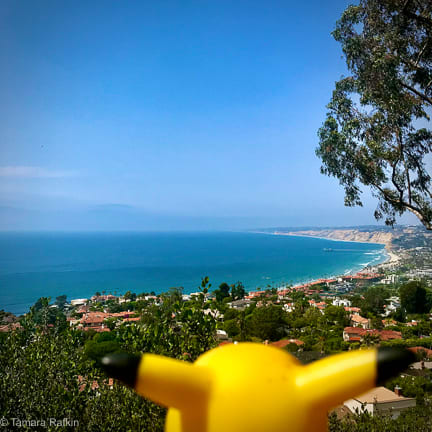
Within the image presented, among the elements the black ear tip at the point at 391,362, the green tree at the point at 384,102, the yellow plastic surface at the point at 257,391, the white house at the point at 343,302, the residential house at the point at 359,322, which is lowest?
the white house at the point at 343,302

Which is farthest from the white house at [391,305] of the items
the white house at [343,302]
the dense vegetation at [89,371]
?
the dense vegetation at [89,371]

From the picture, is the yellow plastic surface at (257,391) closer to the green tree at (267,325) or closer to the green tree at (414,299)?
the green tree at (267,325)

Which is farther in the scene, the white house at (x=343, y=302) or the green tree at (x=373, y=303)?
the white house at (x=343, y=302)

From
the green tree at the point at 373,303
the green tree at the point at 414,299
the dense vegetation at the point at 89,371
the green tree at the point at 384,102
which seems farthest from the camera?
the green tree at the point at 373,303

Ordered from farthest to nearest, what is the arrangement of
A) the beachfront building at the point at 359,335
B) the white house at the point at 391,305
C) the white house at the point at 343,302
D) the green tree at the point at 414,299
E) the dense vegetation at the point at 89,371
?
1. the white house at the point at 343,302
2. the white house at the point at 391,305
3. the green tree at the point at 414,299
4. the beachfront building at the point at 359,335
5. the dense vegetation at the point at 89,371

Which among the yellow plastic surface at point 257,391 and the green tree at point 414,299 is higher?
the yellow plastic surface at point 257,391

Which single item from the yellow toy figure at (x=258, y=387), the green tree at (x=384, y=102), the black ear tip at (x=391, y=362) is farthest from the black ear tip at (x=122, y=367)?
the green tree at (x=384, y=102)

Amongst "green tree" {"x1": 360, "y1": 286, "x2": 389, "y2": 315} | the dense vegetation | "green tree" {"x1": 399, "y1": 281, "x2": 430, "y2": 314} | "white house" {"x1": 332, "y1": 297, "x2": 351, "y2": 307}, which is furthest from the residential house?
the dense vegetation

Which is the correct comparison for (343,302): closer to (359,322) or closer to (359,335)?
(359,322)
